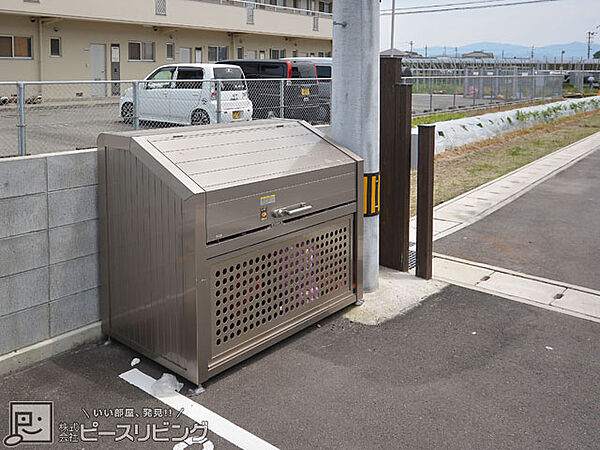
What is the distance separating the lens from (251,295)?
4.90m

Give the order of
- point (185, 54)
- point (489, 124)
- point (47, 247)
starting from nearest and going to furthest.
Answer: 1. point (47, 247)
2. point (489, 124)
3. point (185, 54)

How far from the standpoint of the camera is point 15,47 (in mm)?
25656

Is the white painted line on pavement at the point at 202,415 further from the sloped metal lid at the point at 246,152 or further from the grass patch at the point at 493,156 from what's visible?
the grass patch at the point at 493,156

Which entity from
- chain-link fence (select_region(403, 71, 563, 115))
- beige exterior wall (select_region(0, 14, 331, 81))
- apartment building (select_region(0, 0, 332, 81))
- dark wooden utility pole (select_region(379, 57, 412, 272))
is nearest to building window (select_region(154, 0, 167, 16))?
apartment building (select_region(0, 0, 332, 81))

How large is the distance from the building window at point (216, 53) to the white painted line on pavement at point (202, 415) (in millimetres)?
32337

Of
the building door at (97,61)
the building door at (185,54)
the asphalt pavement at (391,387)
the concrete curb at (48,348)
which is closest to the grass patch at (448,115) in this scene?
the asphalt pavement at (391,387)

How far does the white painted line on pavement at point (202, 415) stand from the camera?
3.88 meters

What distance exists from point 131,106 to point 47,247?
2560 mm

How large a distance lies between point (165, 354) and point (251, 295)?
2.45ft

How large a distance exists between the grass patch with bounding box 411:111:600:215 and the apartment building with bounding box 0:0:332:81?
54.9ft

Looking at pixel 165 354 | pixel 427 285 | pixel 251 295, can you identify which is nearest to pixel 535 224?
pixel 427 285

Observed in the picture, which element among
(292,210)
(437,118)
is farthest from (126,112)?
(437,118)

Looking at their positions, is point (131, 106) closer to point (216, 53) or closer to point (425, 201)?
point (425, 201)
